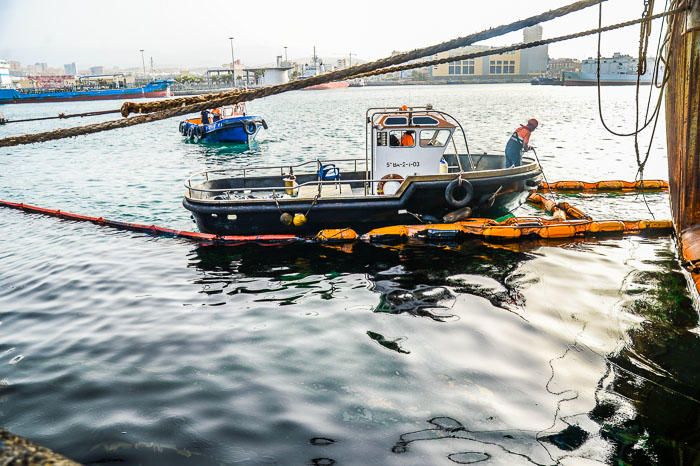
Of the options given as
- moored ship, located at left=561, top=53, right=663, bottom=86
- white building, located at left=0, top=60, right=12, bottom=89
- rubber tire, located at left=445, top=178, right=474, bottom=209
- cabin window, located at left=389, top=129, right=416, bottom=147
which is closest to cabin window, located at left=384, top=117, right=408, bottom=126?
cabin window, located at left=389, top=129, right=416, bottom=147

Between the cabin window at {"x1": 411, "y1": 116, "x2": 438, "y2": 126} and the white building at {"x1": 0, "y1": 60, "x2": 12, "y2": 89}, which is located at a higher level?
the white building at {"x1": 0, "y1": 60, "x2": 12, "y2": 89}

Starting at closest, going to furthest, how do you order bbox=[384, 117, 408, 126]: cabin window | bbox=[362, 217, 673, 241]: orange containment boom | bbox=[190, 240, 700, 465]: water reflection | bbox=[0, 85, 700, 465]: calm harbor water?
bbox=[190, 240, 700, 465]: water reflection, bbox=[0, 85, 700, 465]: calm harbor water, bbox=[362, 217, 673, 241]: orange containment boom, bbox=[384, 117, 408, 126]: cabin window

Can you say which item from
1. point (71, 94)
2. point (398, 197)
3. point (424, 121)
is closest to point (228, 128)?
point (424, 121)

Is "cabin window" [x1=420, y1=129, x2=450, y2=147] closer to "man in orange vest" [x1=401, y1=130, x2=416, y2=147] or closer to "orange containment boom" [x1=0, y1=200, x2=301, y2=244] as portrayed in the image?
"man in orange vest" [x1=401, y1=130, x2=416, y2=147]

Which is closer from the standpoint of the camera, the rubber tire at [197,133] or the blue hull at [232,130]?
the blue hull at [232,130]

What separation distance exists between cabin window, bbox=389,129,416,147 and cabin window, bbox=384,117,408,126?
224mm

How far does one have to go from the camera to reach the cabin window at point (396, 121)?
43.3 ft

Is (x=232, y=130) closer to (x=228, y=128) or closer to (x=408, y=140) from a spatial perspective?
(x=228, y=128)

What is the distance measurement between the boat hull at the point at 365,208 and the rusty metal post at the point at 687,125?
4.15m

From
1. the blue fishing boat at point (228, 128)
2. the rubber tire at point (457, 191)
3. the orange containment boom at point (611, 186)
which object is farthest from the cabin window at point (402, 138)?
the blue fishing boat at point (228, 128)

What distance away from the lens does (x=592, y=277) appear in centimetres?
984

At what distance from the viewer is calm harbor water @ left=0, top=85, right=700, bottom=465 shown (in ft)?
17.6

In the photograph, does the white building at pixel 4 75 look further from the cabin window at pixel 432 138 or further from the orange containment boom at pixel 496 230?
the cabin window at pixel 432 138

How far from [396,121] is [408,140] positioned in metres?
0.61
